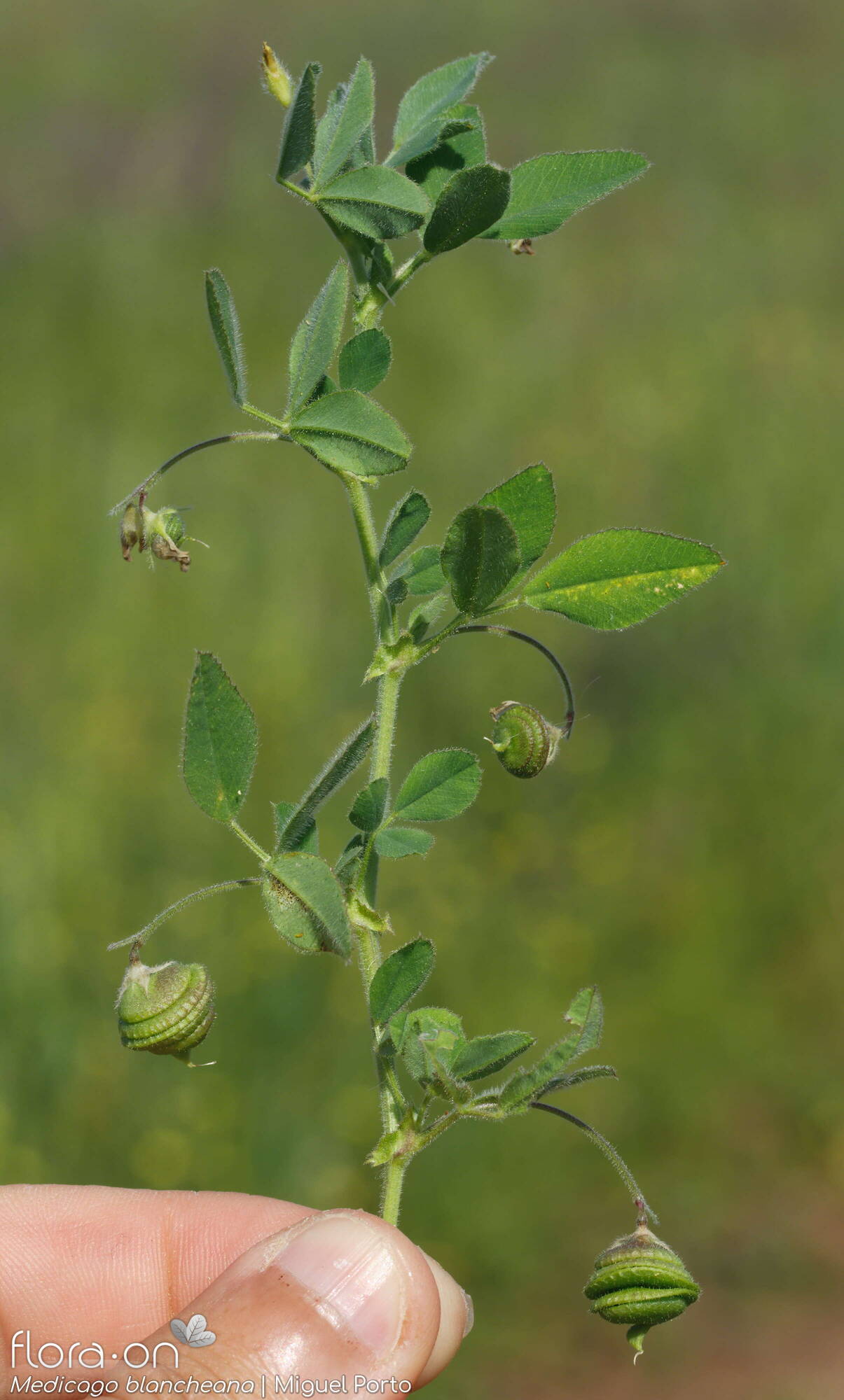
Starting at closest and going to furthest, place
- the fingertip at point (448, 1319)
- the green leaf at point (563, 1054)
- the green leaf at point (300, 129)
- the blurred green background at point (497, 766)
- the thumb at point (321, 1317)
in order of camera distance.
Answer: the green leaf at point (300, 129), the green leaf at point (563, 1054), the thumb at point (321, 1317), the fingertip at point (448, 1319), the blurred green background at point (497, 766)

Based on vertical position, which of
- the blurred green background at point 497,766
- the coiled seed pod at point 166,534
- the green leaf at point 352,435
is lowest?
the blurred green background at point 497,766

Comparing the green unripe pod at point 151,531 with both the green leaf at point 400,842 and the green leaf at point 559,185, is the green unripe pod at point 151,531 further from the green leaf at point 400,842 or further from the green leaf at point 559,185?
the green leaf at point 559,185

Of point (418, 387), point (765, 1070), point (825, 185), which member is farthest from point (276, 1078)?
point (825, 185)

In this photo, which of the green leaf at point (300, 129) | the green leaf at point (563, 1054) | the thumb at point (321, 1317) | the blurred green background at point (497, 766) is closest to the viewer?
the green leaf at point (300, 129)

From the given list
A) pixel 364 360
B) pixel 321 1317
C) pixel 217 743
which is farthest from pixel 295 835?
pixel 321 1317

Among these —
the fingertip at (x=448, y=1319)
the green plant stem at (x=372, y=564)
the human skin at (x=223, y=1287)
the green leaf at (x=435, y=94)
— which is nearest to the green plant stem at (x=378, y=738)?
the green plant stem at (x=372, y=564)

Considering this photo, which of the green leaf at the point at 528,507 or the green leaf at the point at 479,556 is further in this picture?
the green leaf at the point at 528,507
